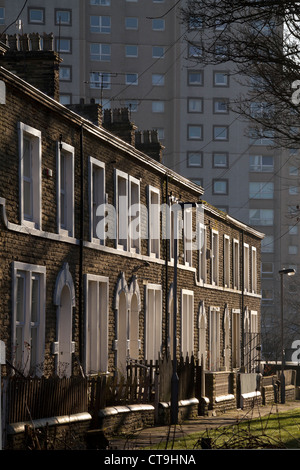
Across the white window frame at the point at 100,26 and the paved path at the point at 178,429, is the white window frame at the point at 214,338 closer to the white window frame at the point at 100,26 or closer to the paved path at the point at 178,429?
the paved path at the point at 178,429

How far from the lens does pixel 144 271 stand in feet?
108

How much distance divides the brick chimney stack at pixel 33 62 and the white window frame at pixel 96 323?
4.73 m

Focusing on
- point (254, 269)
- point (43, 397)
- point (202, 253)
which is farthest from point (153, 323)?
point (254, 269)

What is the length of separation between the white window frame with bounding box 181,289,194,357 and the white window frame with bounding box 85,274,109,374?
903 centimetres

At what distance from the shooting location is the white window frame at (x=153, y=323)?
108 ft

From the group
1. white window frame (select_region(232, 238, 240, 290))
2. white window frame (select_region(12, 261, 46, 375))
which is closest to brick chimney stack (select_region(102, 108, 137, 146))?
white window frame (select_region(12, 261, 46, 375))

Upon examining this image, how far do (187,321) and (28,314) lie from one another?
1618 centimetres

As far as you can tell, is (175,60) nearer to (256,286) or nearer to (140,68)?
(140,68)

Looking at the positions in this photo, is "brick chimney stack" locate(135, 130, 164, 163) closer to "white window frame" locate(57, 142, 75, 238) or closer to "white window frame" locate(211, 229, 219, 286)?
"white window frame" locate(211, 229, 219, 286)

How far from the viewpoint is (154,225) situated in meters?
34.4

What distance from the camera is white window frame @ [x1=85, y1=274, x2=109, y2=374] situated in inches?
1077

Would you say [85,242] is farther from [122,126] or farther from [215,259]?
[215,259]
